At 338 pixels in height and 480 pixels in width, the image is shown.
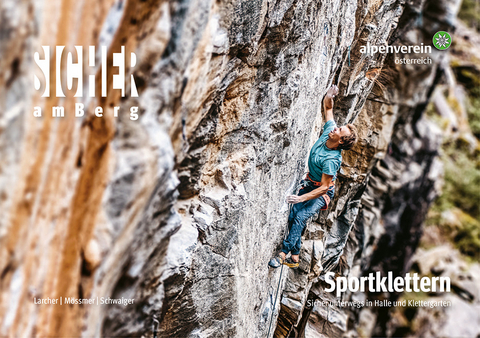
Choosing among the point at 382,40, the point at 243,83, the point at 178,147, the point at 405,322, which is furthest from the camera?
the point at 405,322

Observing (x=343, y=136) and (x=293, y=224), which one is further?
(x=293, y=224)

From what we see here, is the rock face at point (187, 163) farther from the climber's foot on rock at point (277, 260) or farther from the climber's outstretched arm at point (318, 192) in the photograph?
the climber's outstretched arm at point (318, 192)

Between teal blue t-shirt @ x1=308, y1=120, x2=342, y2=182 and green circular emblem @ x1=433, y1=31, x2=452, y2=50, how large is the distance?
4385mm

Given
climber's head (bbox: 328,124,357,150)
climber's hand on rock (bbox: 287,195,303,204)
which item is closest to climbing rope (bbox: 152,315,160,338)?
climber's hand on rock (bbox: 287,195,303,204)

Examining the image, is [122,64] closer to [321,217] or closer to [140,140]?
[140,140]

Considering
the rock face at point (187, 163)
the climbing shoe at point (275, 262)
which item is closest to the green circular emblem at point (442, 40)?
the rock face at point (187, 163)

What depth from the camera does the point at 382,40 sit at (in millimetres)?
7285

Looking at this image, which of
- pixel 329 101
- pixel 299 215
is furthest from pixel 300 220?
pixel 329 101

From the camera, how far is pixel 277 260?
6488mm

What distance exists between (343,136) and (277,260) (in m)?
2.69

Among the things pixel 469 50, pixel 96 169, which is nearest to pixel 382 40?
pixel 96 169

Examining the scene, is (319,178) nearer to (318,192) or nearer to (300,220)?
(318,192)

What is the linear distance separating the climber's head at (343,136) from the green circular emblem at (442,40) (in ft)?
14.9

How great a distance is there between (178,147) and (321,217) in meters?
4.79
